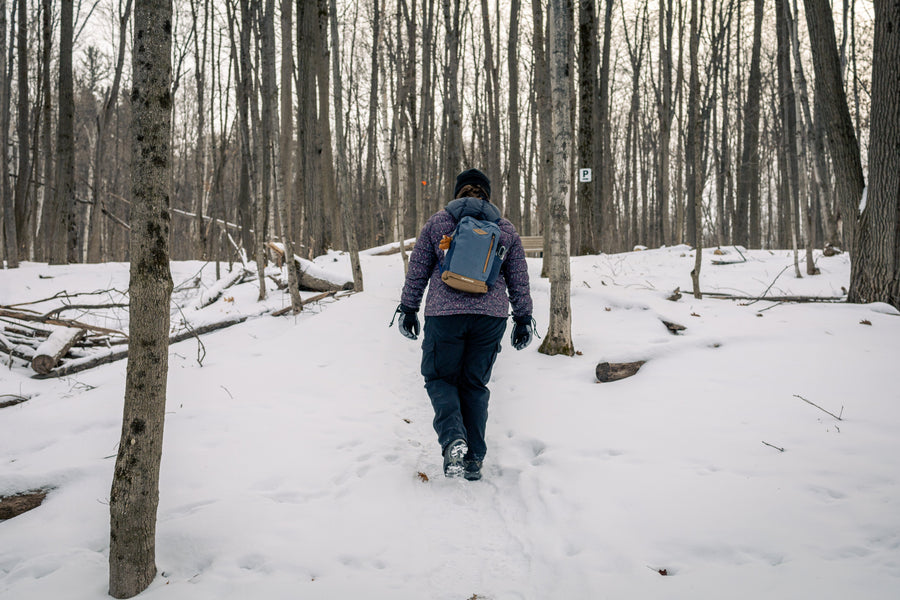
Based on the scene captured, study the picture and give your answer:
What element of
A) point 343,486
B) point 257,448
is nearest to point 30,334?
point 257,448

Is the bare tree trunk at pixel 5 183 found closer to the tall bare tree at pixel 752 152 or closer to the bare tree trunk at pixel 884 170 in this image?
the bare tree trunk at pixel 884 170

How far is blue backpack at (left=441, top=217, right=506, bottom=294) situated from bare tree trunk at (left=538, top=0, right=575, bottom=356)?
2.09 meters

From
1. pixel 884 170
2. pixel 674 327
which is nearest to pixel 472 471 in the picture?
pixel 674 327

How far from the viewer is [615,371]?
4.29 meters

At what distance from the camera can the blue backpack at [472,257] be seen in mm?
3000

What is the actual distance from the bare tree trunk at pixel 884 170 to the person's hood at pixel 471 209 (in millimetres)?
4808

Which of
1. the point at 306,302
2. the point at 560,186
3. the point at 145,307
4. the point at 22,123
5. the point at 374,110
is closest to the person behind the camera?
the point at 145,307

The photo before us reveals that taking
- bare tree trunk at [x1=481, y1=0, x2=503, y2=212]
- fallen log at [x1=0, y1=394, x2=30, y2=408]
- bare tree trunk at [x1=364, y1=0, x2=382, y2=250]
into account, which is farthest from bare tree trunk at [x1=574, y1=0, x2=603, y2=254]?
fallen log at [x1=0, y1=394, x2=30, y2=408]

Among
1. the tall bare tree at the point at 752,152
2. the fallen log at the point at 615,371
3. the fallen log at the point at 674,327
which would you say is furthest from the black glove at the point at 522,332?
the tall bare tree at the point at 752,152

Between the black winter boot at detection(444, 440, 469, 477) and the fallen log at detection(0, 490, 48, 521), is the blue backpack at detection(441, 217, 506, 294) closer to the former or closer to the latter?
the black winter boot at detection(444, 440, 469, 477)

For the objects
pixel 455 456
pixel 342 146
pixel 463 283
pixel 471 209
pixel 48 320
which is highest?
pixel 342 146

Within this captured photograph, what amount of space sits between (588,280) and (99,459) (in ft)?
25.4

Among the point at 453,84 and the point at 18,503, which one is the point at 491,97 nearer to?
the point at 453,84

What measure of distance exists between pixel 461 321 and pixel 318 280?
20.7ft
